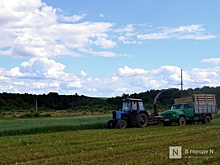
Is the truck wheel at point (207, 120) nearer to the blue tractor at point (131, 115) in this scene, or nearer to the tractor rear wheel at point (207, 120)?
the tractor rear wheel at point (207, 120)

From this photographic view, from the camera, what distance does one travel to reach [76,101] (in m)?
92.5

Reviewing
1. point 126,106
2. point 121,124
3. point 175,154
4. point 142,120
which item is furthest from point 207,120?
point 175,154

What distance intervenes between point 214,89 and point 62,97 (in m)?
35.8

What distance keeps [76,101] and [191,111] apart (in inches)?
2421

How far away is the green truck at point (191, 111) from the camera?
32.0 metres

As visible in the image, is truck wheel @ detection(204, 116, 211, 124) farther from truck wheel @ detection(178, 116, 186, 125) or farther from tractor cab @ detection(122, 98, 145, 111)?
tractor cab @ detection(122, 98, 145, 111)

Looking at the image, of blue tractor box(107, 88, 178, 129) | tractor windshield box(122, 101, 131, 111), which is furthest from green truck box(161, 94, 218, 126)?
A: tractor windshield box(122, 101, 131, 111)

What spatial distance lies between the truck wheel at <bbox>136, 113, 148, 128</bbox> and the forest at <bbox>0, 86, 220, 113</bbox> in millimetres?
34157

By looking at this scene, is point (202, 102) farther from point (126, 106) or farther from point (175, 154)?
point (175, 154)

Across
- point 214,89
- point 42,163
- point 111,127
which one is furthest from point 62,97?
point 42,163

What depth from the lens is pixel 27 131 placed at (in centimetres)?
2942

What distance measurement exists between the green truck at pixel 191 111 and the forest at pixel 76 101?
30970 millimetres

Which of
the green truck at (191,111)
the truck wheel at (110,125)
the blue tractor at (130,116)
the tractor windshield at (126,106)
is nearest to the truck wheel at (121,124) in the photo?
the blue tractor at (130,116)

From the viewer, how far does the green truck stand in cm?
3203
